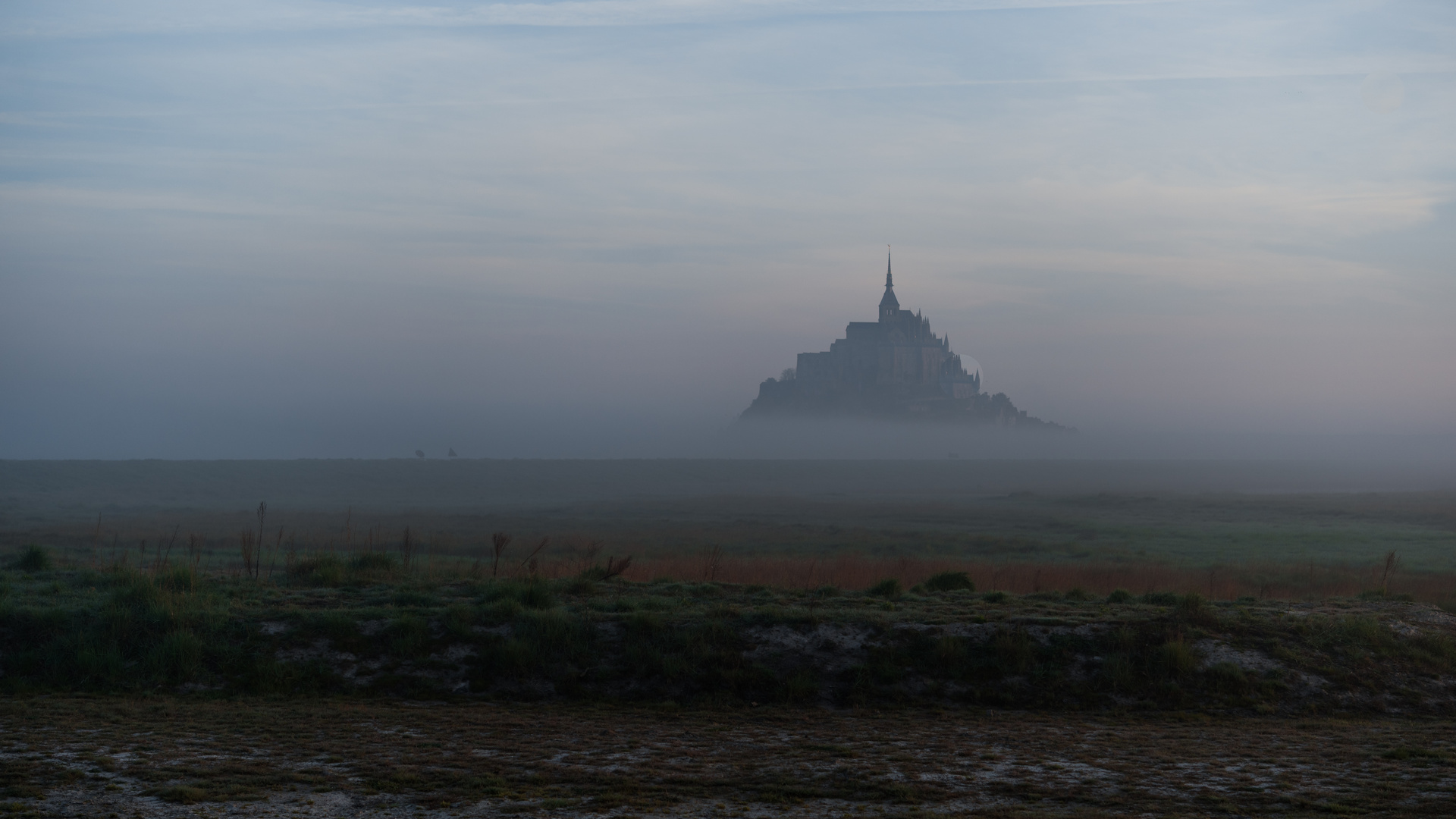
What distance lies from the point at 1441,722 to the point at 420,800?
11.0 m

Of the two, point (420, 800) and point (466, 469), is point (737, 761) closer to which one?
point (420, 800)

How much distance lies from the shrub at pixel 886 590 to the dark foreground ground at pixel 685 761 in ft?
20.5

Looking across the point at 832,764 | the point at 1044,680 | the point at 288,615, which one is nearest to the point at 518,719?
the point at 832,764

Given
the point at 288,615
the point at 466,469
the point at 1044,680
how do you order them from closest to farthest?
the point at 1044,680 → the point at 288,615 → the point at 466,469

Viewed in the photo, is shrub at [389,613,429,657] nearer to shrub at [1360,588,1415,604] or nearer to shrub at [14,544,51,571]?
shrub at [14,544,51,571]

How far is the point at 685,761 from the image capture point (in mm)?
8742

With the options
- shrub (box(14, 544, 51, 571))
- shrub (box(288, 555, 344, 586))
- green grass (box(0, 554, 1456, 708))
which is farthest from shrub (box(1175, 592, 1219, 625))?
shrub (box(14, 544, 51, 571))

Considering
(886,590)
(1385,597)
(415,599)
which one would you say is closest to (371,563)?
(415,599)

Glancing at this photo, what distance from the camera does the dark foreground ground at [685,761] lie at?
733cm

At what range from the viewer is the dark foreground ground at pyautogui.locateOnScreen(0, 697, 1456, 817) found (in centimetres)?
733

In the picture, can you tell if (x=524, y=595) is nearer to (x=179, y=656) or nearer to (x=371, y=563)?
(x=179, y=656)

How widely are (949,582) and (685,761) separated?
1272 cm

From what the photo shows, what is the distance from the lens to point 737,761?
8789 millimetres

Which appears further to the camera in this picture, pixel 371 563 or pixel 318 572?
pixel 371 563
